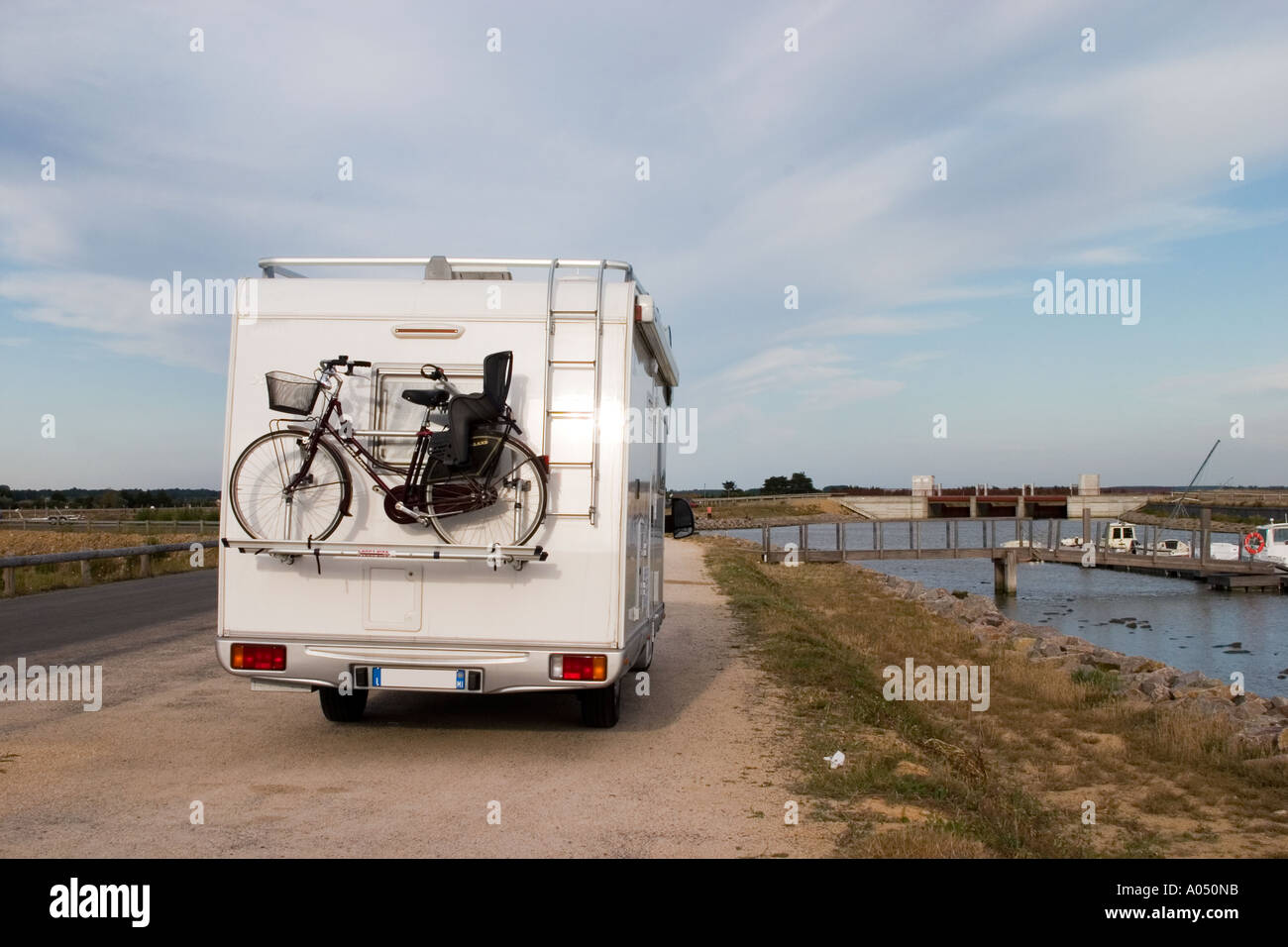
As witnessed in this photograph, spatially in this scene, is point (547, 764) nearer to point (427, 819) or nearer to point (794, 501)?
point (427, 819)

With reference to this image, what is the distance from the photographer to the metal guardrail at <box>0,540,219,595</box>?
18.0 meters

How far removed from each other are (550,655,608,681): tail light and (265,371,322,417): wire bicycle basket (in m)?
2.27

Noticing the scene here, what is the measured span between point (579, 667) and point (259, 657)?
2127mm

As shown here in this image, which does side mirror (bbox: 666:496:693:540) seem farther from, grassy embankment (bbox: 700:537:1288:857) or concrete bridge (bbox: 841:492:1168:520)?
concrete bridge (bbox: 841:492:1168:520)

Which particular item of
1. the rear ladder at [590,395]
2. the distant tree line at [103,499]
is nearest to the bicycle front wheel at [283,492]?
the rear ladder at [590,395]

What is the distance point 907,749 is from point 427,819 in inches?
146

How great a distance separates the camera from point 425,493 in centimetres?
695

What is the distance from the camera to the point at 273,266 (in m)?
7.59

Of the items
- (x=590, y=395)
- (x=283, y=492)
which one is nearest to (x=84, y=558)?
(x=283, y=492)

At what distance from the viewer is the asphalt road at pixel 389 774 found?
5469 millimetres

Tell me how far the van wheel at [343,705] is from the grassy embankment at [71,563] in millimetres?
12855

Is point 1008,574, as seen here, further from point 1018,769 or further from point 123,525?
point 123,525

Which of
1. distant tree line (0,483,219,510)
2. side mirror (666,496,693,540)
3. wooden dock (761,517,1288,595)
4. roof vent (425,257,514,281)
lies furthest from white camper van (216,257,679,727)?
distant tree line (0,483,219,510)
